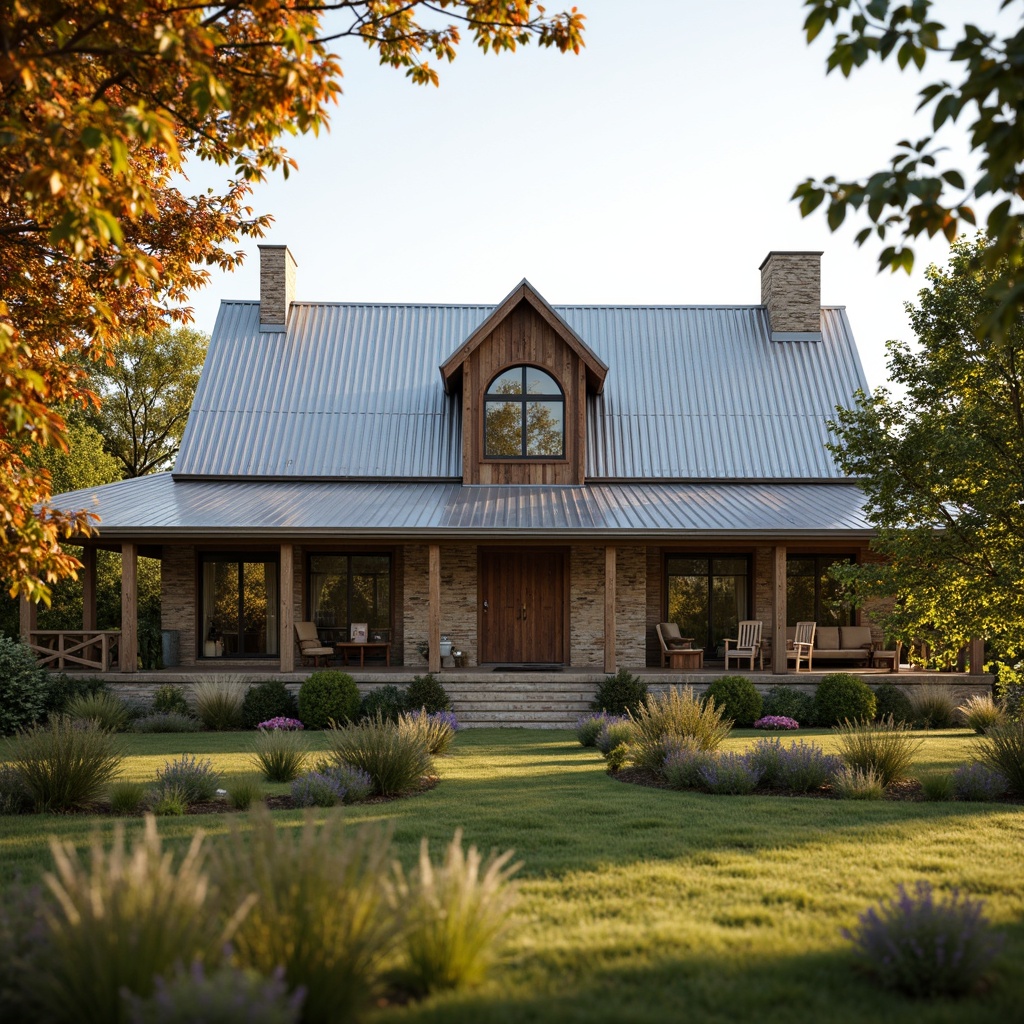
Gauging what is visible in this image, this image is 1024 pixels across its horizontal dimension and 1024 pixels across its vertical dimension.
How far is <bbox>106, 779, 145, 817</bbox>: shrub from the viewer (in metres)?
8.25

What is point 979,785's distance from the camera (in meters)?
8.83

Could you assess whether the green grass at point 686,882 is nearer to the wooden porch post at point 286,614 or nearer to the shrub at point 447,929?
the shrub at point 447,929

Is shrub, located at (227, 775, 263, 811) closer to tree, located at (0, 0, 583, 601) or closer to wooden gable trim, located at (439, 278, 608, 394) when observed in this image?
tree, located at (0, 0, 583, 601)

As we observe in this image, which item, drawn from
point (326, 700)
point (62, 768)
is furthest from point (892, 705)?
point (62, 768)

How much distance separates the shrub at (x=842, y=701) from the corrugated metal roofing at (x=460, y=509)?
101 inches

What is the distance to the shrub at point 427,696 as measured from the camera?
1527 cm

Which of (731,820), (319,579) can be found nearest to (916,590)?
(731,820)

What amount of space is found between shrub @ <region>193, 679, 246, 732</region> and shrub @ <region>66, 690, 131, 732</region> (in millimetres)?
1132

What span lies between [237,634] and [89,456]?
506 inches

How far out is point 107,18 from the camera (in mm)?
5367

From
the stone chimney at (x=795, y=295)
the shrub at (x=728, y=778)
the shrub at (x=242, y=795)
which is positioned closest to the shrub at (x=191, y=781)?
the shrub at (x=242, y=795)

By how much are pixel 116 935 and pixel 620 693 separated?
12539 millimetres

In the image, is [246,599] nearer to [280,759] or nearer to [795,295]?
[280,759]

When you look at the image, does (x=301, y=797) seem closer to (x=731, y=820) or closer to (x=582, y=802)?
(x=582, y=802)
